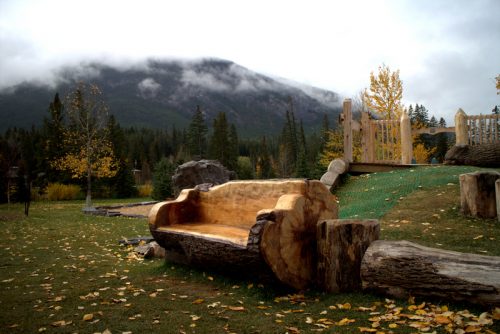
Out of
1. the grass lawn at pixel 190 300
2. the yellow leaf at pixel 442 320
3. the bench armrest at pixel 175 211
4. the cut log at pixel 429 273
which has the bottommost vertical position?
the grass lawn at pixel 190 300

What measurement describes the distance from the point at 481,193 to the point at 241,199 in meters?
4.43

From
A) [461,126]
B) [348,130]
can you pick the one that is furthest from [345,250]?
[461,126]

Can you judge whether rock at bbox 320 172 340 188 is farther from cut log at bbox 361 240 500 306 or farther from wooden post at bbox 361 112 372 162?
cut log at bbox 361 240 500 306

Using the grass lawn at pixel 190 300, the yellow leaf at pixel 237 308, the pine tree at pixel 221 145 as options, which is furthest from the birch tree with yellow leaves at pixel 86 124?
the pine tree at pixel 221 145

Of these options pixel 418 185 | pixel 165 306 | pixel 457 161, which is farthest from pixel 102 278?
pixel 457 161

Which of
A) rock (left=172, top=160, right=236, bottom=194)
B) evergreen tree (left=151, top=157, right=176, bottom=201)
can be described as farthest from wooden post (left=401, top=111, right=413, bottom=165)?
evergreen tree (left=151, top=157, right=176, bottom=201)

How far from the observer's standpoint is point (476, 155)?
11.1m

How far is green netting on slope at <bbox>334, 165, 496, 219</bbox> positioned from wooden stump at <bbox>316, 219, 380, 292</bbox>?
13.0 feet

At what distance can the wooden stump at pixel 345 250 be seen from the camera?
12.3ft

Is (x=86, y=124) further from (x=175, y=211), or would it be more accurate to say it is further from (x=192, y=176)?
(x=175, y=211)

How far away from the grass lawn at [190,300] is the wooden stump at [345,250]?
6.4 inches

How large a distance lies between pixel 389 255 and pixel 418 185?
6.37m

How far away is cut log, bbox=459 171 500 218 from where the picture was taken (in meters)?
6.43

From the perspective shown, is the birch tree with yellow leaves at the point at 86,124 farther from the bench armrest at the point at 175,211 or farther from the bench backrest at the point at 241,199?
the bench backrest at the point at 241,199
